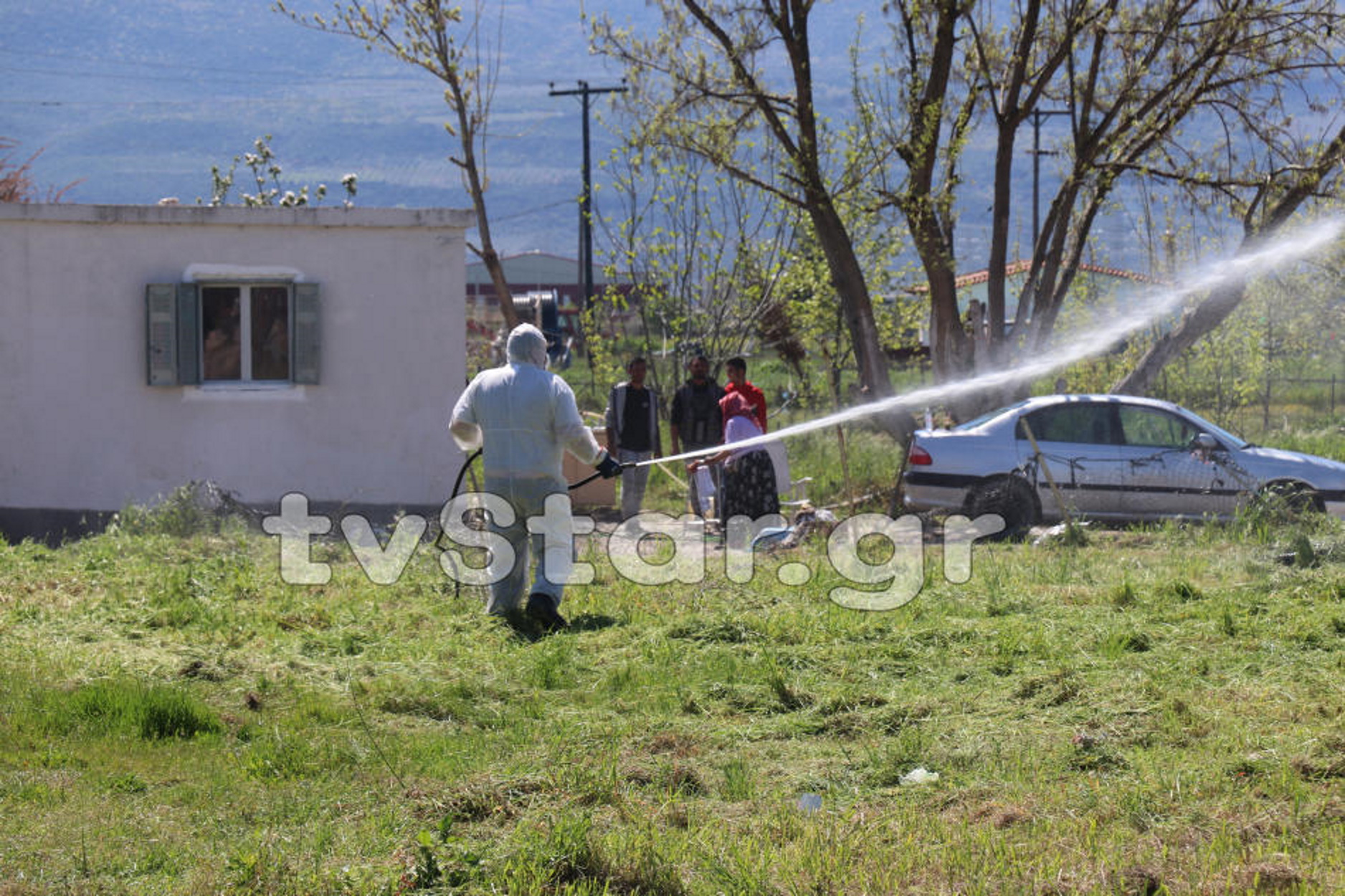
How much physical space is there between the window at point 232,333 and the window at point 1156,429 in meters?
7.56

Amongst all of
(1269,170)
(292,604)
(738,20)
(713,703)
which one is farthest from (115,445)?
(1269,170)

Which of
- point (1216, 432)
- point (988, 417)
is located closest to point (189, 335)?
point (988, 417)

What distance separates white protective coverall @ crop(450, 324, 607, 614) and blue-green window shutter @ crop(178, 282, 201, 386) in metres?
5.87

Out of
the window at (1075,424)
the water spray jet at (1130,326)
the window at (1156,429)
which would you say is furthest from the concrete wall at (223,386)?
the window at (1156,429)

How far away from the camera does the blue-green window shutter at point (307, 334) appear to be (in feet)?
43.9

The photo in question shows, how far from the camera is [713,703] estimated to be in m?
6.36

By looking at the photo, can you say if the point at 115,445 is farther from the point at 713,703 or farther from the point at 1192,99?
the point at 1192,99

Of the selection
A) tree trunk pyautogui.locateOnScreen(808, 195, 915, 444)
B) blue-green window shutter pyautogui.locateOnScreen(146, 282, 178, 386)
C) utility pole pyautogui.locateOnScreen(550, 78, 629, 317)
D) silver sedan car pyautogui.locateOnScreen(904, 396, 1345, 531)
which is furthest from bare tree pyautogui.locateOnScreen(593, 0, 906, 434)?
utility pole pyautogui.locateOnScreen(550, 78, 629, 317)

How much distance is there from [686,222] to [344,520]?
7.71m

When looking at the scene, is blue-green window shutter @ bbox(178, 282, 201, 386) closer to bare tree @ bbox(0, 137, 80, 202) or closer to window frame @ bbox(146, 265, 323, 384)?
window frame @ bbox(146, 265, 323, 384)

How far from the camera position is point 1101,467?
1298cm

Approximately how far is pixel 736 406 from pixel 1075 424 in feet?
10.9

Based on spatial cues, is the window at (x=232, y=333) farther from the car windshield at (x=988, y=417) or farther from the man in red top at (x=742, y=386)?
the car windshield at (x=988, y=417)

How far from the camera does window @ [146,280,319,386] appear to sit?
43.8 feet
